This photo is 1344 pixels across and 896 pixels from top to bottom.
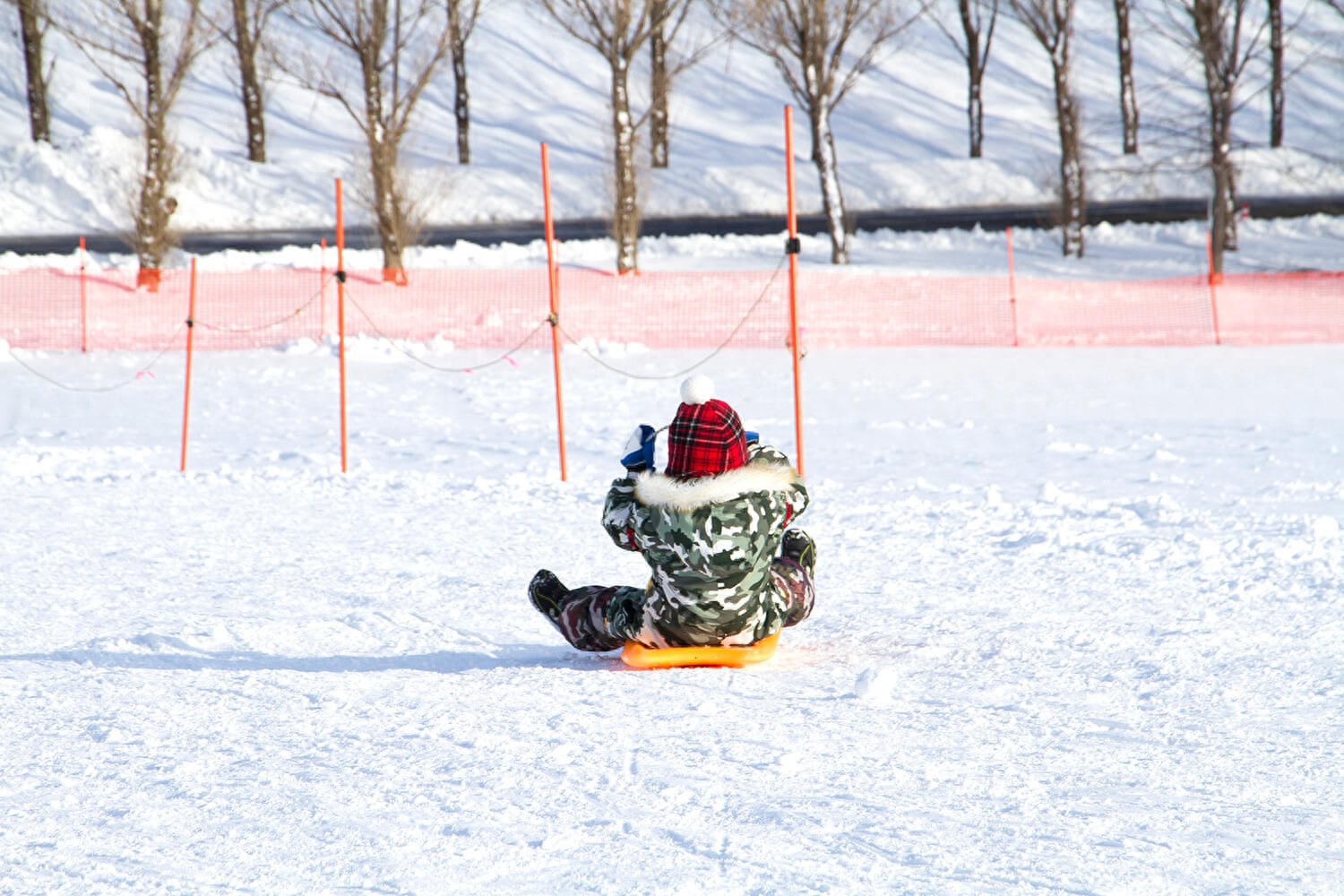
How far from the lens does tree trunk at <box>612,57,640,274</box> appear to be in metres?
20.8

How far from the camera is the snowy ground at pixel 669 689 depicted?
3.07 meters

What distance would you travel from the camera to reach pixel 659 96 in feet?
88.1

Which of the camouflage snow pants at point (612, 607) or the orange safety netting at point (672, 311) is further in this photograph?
the orange safety netting at point (672, 311)

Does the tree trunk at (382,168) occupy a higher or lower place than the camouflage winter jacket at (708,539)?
higher

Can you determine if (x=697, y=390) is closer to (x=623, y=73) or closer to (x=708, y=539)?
(x=708, y=539)

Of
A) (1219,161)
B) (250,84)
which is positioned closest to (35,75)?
(250,84)

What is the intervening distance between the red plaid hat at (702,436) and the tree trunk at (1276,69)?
2793 centimetres

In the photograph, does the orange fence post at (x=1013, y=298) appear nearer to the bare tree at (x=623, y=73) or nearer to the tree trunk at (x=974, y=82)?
the bare tree at (x=623, y=73)

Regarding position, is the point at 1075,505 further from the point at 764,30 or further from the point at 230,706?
Answer: the point at 764,30

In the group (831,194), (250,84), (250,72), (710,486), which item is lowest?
(710,486)

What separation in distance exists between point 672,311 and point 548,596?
41.4 feet

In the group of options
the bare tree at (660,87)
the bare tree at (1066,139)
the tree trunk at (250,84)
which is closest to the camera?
the bare tree at (1066,139)

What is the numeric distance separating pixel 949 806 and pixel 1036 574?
3111 mm

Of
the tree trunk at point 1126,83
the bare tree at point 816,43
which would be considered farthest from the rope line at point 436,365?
the tree trunk at point 1126,83
